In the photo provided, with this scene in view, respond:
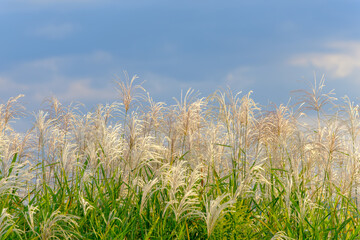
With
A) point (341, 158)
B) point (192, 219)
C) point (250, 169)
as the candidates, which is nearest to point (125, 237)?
point (192, 219)

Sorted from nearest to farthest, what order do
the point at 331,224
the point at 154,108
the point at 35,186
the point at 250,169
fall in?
the point at 250,169 < the point at 331,224 < the point at 35,186 < the point at 154,108

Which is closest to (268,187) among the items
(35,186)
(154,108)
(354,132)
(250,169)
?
(250,169)

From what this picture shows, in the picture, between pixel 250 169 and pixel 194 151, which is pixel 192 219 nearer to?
pixel 250 169

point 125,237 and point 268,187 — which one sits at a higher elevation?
point 268,187

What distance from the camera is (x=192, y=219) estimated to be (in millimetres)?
4895

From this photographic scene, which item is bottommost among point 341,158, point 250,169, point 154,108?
point 250,169

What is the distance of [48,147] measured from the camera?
682cm

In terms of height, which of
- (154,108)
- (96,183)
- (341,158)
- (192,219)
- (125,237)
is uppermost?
(154,108)

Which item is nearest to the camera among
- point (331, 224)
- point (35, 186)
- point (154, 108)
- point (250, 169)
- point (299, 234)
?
Answer: point (299, 234)

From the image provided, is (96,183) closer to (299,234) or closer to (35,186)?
(35,186)

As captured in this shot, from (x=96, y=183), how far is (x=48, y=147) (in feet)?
6.29

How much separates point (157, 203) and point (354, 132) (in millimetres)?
3231

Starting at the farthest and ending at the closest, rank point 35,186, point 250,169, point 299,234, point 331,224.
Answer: point 35,186 < point 331,224 < point 250,169 < point 299,234

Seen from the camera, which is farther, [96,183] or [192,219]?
[96,183]
